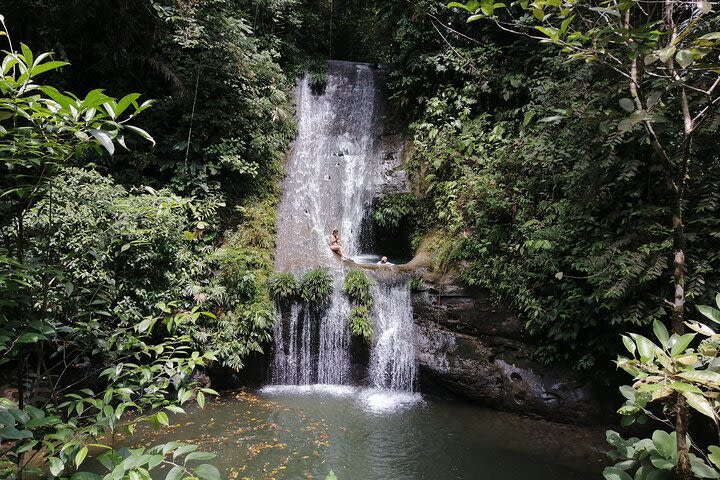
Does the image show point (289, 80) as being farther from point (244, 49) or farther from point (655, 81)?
point (655, 81)

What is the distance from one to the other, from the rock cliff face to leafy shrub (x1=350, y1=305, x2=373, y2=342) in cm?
96

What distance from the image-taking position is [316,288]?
7.83m

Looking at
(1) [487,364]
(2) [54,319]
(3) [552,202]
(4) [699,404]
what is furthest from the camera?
(3) [552,202]

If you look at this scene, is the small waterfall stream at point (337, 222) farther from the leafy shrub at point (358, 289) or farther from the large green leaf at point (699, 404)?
the large green leaf at point (699, 404)

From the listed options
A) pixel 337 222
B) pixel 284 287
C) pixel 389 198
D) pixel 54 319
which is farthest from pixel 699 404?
pixel 337 222

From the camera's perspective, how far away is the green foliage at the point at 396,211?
32.5 feet

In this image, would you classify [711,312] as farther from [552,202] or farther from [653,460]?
[552,202]

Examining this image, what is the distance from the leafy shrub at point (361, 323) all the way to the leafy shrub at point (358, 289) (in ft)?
0.49

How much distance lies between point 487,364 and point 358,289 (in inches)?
107

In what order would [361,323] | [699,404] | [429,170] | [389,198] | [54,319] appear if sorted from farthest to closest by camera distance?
[389,198] < [429,170] < [361,323] < [54,319] < [699,404]

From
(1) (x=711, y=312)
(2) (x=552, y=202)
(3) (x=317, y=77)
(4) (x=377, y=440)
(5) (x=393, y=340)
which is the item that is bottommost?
(4) (x=377, y=440)

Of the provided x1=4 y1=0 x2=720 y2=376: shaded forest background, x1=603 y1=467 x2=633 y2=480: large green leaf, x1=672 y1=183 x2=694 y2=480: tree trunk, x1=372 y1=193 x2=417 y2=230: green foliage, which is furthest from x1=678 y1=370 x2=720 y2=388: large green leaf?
x1=372 y1=193 x2=417 y2=230: green foliage

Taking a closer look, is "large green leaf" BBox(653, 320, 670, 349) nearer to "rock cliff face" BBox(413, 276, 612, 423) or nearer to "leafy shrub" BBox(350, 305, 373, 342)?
"rock cliff face" BBox(413, 276, 612, 423)

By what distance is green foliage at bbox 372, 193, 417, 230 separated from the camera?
32.5 ft
